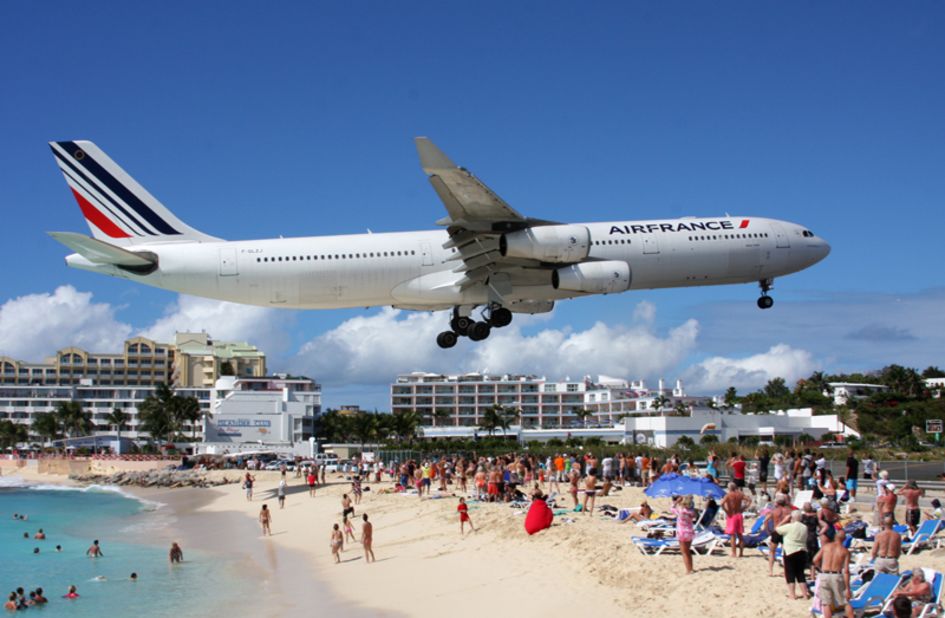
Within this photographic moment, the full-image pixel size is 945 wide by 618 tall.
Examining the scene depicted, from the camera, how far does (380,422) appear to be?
429 ft

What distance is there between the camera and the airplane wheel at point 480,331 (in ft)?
116

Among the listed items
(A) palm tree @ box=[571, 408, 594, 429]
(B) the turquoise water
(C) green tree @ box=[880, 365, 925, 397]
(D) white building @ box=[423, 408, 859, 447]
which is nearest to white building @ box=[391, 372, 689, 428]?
(A) palm tree @ box=[571, 408, 594, 429]

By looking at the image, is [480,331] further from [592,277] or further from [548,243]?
[548,243]

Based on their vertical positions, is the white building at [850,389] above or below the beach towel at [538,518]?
above

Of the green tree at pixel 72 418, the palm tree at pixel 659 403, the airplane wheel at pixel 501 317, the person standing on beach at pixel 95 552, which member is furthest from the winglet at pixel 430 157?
the green tree at pixel 72 418

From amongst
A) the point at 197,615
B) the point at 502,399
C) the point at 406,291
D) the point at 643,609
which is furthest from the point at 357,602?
the point at 502,399

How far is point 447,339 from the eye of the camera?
3634cm

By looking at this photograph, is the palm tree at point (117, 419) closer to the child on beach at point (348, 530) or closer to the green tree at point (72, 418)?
the green tree at point (72, 418)

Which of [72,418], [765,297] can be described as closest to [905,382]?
[765,297]

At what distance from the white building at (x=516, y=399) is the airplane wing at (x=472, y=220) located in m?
128

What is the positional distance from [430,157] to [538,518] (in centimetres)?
1086

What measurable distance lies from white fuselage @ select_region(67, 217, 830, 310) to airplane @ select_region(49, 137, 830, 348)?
4cm

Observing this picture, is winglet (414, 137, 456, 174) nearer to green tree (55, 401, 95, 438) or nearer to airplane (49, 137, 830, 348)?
airplane (49, 137, 830, 348)

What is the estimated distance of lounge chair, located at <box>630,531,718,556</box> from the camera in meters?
20.9
